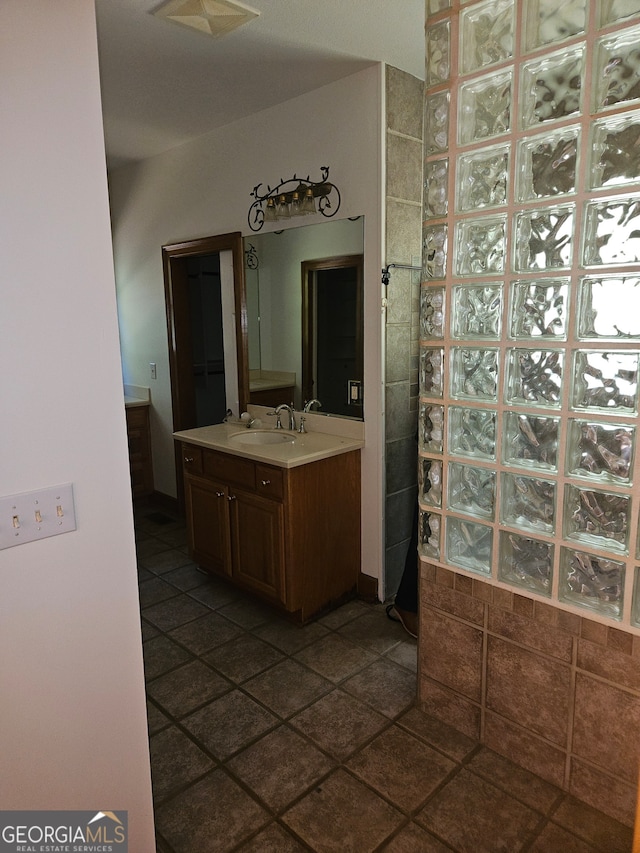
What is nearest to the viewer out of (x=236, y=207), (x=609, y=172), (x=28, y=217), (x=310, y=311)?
(x=28, y=217)

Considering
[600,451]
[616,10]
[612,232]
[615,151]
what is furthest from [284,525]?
[616,10]

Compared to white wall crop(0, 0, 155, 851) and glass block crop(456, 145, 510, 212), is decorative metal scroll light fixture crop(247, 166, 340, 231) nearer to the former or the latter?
glass block crop(456, 145, 510, 212)

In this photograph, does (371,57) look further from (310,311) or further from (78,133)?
(78,133)

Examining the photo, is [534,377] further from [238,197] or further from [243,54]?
[238,197]

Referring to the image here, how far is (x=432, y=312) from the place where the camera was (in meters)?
1.89

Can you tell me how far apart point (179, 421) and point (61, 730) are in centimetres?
304

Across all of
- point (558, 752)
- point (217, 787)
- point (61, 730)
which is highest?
point (61, 730)

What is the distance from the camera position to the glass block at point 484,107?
64.8 inches

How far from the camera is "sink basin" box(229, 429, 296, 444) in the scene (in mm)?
3176

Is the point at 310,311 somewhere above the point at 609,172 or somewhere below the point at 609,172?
below

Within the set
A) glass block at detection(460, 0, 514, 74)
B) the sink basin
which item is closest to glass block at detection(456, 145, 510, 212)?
glass block at detection(460, 0, 514, 74)

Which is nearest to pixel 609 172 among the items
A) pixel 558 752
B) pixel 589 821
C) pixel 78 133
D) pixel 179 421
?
pixel 78 133

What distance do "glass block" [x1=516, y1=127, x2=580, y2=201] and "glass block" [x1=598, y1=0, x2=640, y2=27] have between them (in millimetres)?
246

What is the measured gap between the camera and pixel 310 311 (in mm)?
3125
